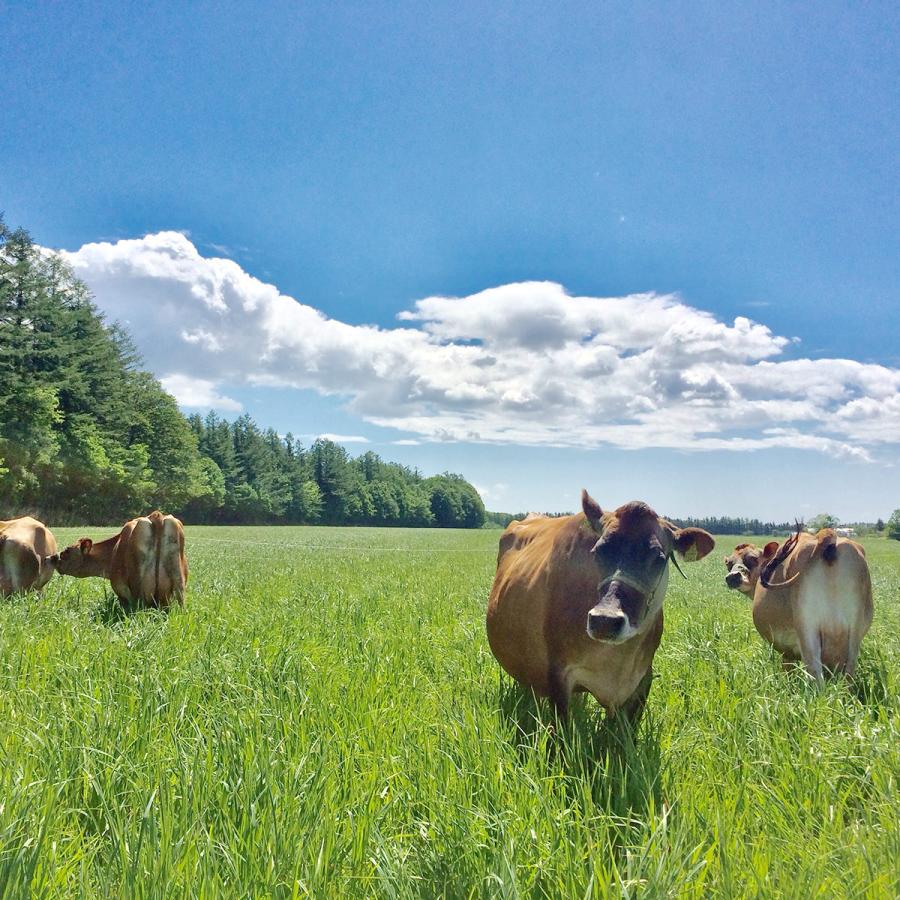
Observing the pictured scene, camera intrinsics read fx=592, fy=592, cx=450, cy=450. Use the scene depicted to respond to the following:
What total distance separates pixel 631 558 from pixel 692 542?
50 cm

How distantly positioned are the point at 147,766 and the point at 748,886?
2897mm

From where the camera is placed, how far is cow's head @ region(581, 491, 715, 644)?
3.04 m

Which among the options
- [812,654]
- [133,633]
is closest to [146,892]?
[133,633]

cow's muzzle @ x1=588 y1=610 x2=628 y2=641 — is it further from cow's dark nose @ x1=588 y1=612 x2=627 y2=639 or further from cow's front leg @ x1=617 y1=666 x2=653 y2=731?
cow's front leg @ x1=617 y1=666 x2=653 y2=731

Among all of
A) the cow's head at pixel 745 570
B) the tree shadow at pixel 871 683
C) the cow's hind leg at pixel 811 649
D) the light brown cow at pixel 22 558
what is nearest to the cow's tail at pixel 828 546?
the cow's hind leg at pixel 811 649

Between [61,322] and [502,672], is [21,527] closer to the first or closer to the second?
[502,672]

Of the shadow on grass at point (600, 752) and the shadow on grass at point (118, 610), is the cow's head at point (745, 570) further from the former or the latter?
the shadow on grass at point (118, 610)

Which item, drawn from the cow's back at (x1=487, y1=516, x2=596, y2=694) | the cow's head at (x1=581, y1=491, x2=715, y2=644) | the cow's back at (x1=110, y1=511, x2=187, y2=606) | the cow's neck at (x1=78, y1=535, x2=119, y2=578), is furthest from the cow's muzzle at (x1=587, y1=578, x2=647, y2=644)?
the cow's neck at (x1=78, y1=535, x2=119, y2=578)

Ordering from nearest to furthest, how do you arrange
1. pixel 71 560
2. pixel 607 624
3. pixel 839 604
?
pixel 607 624, pixel 839 604, pixel 71 560

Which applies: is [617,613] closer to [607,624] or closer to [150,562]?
[607,624]

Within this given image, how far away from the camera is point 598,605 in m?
3.12

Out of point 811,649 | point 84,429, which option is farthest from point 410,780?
point 84,429

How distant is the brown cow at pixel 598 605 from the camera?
10.6 ft

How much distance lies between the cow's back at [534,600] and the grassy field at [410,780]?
0.38 m
